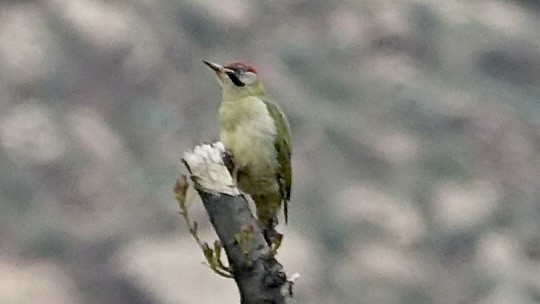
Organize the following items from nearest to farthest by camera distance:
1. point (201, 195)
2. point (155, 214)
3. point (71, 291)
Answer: point (201, 195) < point (71, 291) < point (155, 214)

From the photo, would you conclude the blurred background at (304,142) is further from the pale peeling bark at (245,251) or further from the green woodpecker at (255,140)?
the pale peeling bark at (245,251)

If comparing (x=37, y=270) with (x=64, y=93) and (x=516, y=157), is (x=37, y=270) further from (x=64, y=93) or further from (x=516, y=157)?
(x=516, y=157)

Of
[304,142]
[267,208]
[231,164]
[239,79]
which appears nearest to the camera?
[231,164]

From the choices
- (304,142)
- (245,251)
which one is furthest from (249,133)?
(304,142)

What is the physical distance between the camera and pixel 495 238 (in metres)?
6.71

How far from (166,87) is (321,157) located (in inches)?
47.6

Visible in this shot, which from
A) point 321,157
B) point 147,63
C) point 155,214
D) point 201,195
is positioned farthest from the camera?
point 147,63

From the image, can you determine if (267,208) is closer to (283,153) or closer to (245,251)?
(283,153)

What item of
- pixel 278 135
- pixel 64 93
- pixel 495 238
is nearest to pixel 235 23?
pixel 64 93

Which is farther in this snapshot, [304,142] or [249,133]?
[304,142]

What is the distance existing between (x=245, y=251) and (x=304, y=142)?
16.6 feet

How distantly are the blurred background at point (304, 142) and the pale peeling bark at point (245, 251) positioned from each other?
3.90m

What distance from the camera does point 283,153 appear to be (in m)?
2.80

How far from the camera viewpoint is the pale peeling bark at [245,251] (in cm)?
224
